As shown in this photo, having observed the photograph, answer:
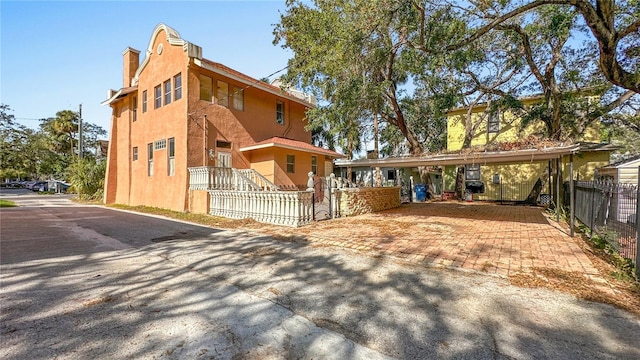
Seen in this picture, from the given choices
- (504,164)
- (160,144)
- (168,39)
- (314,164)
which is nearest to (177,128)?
(160,144)

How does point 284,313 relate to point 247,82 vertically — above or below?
below

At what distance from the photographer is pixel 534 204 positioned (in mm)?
15797

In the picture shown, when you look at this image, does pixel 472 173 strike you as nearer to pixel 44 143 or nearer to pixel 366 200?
pixel 366 200

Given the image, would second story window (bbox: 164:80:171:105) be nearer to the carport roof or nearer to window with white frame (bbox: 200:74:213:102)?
window with white frame (bbox: 200:74:213:102)

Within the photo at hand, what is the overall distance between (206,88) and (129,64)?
27.4ft

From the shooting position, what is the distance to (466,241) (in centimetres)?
612

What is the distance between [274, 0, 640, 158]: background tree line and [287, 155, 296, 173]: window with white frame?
12.0ft

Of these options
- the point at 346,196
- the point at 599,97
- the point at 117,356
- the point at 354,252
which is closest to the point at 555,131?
the point at 599,97

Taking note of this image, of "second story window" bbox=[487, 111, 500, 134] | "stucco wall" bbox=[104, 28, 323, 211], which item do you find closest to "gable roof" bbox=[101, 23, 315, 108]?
"stucco wall" bbox=[104, 28, 323, 211]

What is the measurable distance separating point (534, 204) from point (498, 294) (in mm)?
16184

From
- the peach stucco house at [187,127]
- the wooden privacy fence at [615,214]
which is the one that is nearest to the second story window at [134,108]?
the peach stucco house at [187,127]

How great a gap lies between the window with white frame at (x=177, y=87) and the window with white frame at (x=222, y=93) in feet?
5.37

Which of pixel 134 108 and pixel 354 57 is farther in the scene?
pixel 134 108

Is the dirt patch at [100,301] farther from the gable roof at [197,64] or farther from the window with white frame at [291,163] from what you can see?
the window with white frame at [291,163]
